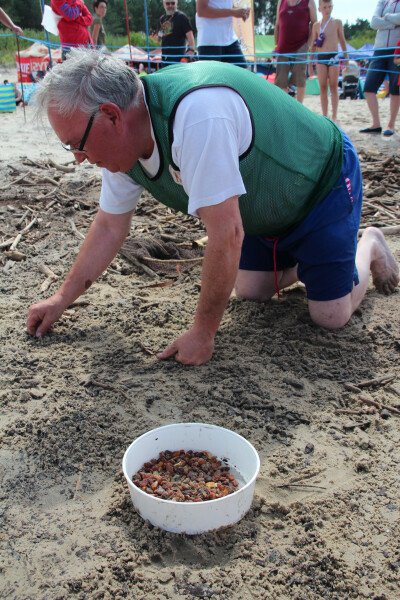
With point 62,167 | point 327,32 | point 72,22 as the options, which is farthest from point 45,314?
point 72,22

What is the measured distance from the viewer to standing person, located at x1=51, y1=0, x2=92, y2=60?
9023 millimetres

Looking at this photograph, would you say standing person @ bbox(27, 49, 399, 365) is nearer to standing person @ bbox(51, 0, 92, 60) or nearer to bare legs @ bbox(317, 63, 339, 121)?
bare legs @ bbox(317, 63, 339, 121)

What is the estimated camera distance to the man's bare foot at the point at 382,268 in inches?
148

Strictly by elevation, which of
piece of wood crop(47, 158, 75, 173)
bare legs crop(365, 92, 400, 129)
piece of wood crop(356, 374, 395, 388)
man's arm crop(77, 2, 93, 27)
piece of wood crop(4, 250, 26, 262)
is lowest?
piece of wood crop(356, 374, 395, 388)

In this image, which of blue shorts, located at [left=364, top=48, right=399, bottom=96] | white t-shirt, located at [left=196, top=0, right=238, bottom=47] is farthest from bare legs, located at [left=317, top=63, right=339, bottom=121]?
white t-shirt, located at [left=196, top=0, right=238, bottom=47]

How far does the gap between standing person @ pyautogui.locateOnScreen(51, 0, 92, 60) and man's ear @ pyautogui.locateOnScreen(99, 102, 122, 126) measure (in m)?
7.27

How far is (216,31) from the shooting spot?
7.16m

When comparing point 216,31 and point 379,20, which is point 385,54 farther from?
point 216,31

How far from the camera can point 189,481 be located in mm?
2189

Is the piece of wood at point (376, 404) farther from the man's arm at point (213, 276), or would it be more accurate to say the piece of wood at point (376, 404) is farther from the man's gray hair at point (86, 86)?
the man's gray hair at point (86, 86)

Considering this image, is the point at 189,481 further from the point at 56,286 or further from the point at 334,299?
the point at 56,286

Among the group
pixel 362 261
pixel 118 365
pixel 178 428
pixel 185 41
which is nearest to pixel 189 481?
pixel 178 428

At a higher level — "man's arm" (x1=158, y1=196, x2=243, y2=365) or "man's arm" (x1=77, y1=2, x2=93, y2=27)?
"man's arm" (x1=77, y1=2, x2=93, y2=27)

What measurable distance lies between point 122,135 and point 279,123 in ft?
2.39
